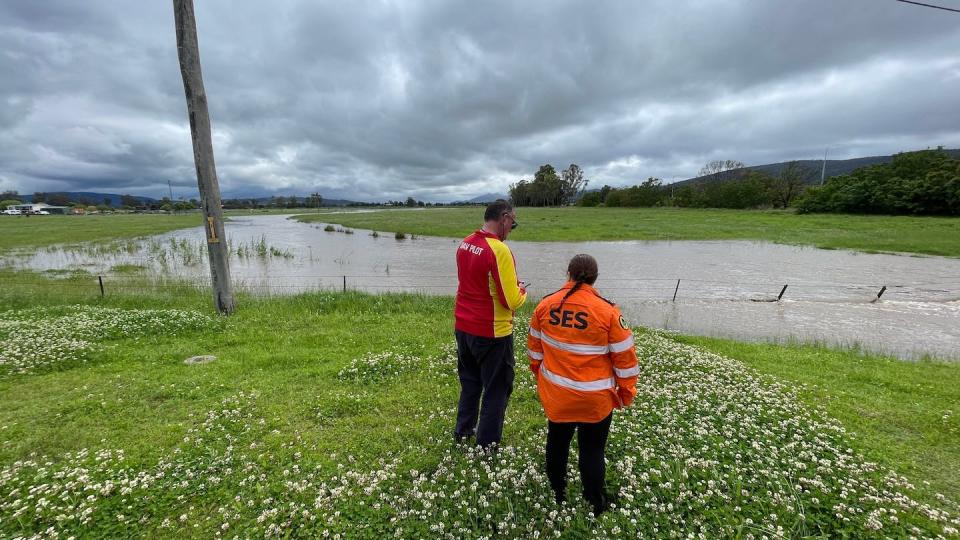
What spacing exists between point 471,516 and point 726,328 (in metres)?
11.6

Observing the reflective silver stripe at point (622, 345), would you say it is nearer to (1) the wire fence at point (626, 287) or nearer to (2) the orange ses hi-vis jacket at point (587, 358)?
(2) the orange ses hi-vis jacket at point (587, 358)

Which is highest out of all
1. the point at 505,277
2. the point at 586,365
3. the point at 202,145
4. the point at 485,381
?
the point at 202,145

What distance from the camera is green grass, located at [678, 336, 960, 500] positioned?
15.5 feet

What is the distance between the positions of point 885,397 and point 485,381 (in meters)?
7.11

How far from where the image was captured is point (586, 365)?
11.5ft

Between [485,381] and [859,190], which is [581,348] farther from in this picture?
[859,190]

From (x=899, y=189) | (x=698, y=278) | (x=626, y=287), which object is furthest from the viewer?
(x=899, y=189)

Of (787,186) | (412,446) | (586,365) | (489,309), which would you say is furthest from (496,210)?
(787,186)

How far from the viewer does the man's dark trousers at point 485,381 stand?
4410 millimetres

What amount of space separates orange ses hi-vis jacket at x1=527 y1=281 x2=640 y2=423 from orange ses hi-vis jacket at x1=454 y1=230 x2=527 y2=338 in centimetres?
62

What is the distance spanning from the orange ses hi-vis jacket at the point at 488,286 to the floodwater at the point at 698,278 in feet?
31.8

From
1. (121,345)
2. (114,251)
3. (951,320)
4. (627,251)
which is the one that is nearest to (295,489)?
(121,345)

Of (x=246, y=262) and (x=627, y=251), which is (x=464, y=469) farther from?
(x=627, y=251)

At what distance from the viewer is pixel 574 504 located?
13.0ft
